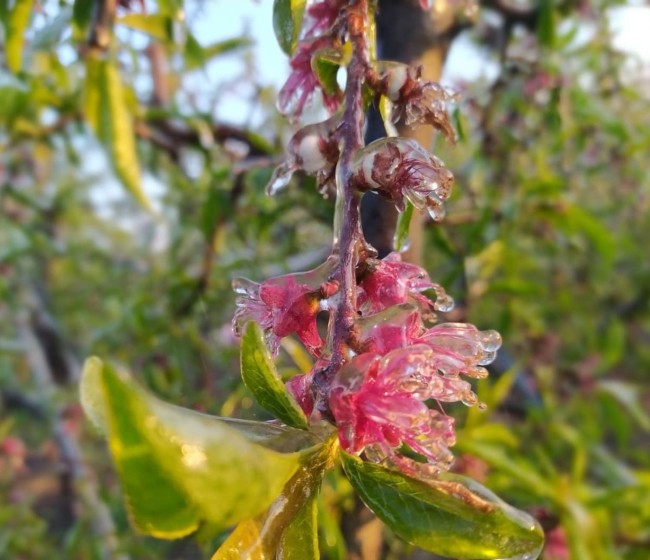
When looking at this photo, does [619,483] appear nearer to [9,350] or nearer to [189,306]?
[189,306]

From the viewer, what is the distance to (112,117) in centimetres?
107

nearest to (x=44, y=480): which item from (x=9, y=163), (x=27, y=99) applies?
(x=9, y=163)

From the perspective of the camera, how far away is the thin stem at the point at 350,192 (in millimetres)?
378

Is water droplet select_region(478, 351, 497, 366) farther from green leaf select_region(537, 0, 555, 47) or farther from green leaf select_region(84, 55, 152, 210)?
green leaf select_region(537, 0, 555, 47)

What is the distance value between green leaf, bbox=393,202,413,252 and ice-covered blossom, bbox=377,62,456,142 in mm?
68

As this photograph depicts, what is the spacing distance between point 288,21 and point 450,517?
13.9 inches

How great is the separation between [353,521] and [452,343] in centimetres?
46

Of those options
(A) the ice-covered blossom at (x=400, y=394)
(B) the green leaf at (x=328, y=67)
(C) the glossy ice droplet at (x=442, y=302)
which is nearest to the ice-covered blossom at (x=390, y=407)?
(A) the ice-covered blossom at (x=400, y=394)

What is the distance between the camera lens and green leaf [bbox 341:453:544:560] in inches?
13.5

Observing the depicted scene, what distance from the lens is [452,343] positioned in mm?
410

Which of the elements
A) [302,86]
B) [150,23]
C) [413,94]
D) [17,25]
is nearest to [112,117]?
[150,23]

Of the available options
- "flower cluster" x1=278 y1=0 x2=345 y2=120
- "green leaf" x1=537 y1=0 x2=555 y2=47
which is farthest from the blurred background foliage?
"flower cluster" x1=278 y1=0 x2=345 y2=120

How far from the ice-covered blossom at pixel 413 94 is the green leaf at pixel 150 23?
0.60 m

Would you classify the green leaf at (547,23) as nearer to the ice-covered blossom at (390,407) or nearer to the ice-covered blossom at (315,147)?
the ice-covered blossom at (315,147)
